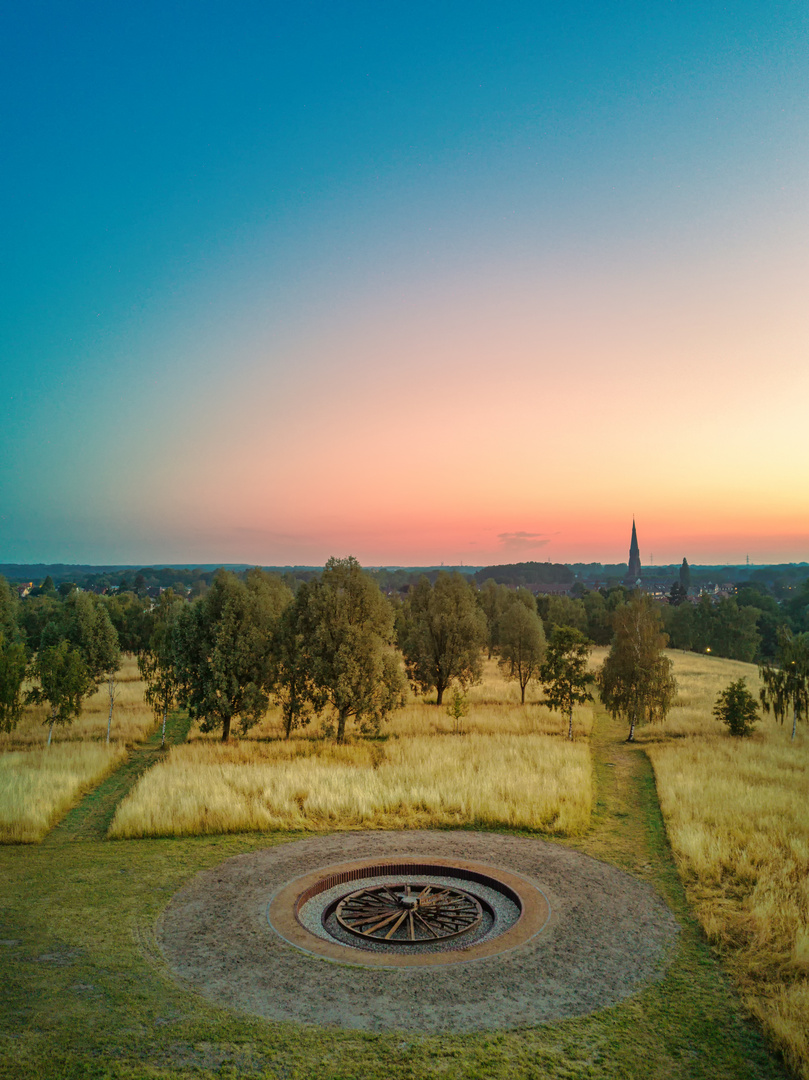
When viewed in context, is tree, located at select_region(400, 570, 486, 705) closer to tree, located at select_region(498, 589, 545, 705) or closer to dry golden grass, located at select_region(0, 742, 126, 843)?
tree, located at select_region(498, 589, 545, 705)

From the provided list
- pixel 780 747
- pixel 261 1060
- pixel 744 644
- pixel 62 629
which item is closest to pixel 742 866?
pixel 261 1060

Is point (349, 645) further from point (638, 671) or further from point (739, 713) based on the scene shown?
point (739, 713)

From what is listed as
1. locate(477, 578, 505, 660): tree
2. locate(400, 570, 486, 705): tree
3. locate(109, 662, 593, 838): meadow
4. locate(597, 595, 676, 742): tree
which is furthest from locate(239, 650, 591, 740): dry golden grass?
locate(477, 578, 505, 660): tree

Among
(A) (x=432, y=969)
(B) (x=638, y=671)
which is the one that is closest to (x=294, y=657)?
(B) (x=638, y=671)

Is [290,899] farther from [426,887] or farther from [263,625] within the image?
[263,625]

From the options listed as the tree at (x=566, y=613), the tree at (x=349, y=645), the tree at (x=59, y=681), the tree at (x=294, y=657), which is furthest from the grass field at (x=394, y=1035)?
the tree at (x=566, y=613)
